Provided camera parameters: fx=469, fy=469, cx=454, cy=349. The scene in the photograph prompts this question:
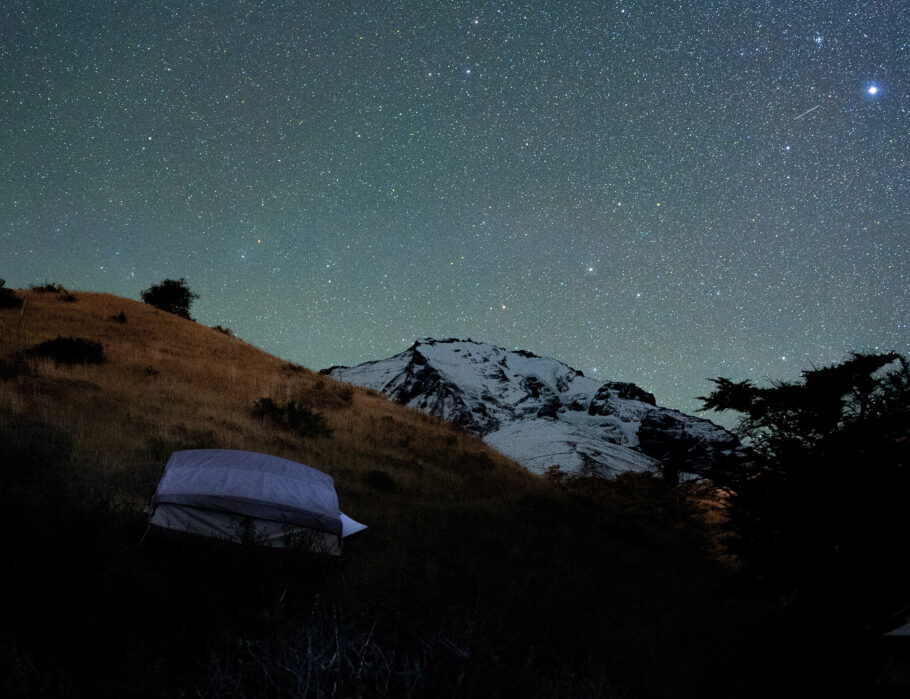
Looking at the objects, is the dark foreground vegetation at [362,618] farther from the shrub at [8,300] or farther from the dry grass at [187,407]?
the shrub at [8,300]

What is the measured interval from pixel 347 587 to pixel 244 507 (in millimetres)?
1865

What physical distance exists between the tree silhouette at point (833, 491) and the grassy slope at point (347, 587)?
1.05 metres

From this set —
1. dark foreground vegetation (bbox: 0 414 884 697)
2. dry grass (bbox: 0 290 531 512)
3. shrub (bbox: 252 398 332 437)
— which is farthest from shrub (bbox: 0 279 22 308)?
dark foreground vegetation (bbox: 0 414 884 697)

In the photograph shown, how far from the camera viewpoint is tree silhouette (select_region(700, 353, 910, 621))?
16.9 feet

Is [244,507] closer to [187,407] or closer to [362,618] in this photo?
[362,618]

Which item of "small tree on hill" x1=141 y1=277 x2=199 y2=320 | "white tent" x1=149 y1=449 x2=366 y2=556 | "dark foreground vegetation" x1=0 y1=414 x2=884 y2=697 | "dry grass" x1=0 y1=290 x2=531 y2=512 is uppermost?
"small tree on hill" x1=141 y1=277 x2=199 y2=320

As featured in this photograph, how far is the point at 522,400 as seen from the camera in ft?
335

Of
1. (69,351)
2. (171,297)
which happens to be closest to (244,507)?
(69,351)

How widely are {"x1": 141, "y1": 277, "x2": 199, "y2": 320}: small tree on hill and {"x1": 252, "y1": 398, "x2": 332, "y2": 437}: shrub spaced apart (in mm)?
29912

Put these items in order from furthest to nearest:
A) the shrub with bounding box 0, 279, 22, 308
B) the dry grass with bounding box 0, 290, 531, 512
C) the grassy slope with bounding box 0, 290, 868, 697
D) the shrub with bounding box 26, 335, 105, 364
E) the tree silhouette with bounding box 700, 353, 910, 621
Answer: the shrub with bounding box 0, 279, 22, 308 < the shrub with bounding box 26, 335, 105, 364 < the dry grass with bounding box 0, 290, 531, 512 < the tree silhouette with bounding box 700, 353, 910, 621 < the grassy slope with bounding box 0, 290, 868, 697

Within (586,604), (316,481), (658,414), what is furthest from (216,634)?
(658,414)

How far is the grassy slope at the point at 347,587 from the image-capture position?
3.80 meters

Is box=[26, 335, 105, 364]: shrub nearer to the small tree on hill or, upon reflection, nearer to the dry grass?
the dry grass

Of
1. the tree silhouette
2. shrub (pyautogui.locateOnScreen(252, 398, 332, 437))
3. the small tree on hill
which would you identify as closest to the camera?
the tree silhouette
